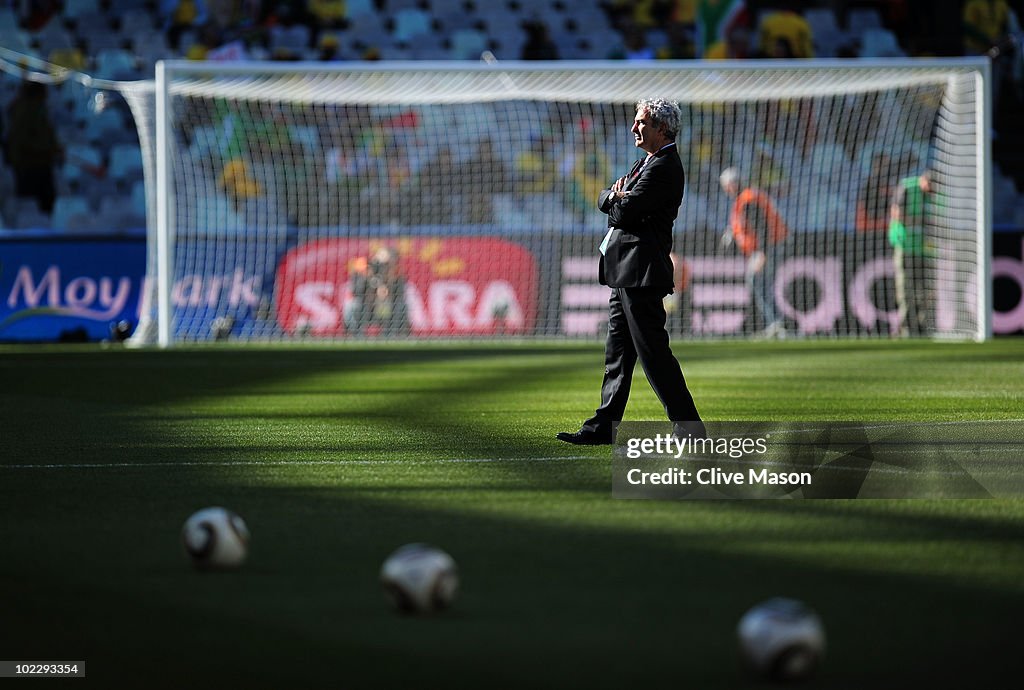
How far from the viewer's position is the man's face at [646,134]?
6418 mm

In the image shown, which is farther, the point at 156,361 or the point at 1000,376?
the point at 156,361

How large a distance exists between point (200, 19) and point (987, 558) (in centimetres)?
2153

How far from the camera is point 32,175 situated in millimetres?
21281

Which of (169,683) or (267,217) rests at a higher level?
(267,217)

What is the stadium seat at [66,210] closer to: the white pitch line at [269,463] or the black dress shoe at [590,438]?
the white pitch line at [269,463]

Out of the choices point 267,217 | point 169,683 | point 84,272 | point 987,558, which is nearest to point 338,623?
point 169,683

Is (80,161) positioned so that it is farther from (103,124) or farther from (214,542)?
(214,542)

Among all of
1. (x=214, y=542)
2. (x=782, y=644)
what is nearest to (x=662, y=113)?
(x=214, y=542)

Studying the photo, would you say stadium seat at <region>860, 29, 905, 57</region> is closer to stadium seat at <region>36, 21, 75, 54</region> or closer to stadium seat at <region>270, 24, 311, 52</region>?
stadium seat at <region>270, 24, 311, 52</region>

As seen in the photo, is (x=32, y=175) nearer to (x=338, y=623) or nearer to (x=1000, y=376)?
(x=1000, y=376)

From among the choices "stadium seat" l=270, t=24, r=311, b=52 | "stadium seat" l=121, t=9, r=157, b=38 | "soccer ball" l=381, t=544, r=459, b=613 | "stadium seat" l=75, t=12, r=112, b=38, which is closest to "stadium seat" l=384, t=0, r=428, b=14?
"stadium seat" l=270, t=24, r=311, b=52

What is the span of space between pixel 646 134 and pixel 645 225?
1.34ft

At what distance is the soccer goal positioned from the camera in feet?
57.0

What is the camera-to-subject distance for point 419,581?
3314 millimetres
